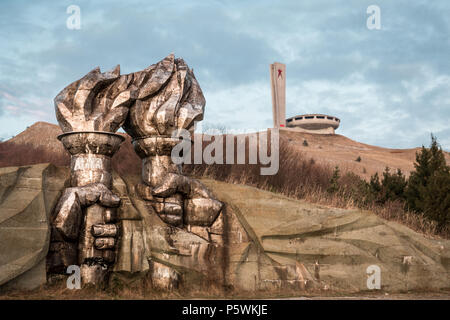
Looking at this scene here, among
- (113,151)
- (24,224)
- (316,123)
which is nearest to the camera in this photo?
(24,224)

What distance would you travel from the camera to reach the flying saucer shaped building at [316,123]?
237 ft

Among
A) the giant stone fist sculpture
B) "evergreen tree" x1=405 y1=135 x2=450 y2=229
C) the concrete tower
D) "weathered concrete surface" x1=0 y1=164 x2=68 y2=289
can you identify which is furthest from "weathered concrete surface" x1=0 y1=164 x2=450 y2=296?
the concrete tower

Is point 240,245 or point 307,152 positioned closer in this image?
point 240,245

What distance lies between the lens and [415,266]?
9555 mm

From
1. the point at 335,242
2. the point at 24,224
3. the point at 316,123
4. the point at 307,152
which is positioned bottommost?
the point at 335,242

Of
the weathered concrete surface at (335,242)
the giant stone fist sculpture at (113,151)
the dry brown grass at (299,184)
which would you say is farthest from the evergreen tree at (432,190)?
the giant stone fist sculpture at (113,151)

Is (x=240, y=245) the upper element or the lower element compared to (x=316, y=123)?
lower

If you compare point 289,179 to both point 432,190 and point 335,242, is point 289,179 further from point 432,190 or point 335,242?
point 335,242

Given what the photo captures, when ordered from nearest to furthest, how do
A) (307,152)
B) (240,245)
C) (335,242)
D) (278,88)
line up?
(240,245), (335,242), (278,88), (307,152)

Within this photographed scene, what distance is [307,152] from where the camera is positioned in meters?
49.7

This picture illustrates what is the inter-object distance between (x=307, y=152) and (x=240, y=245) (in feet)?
137

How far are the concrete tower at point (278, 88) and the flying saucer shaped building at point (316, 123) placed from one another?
115 ft

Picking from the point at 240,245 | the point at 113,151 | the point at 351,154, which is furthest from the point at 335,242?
the point at 351,154

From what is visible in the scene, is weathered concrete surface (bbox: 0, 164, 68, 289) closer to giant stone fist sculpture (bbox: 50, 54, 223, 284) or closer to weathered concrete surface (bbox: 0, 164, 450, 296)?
weathered concrete surface (bbox: 0, 164, 450, 296)
